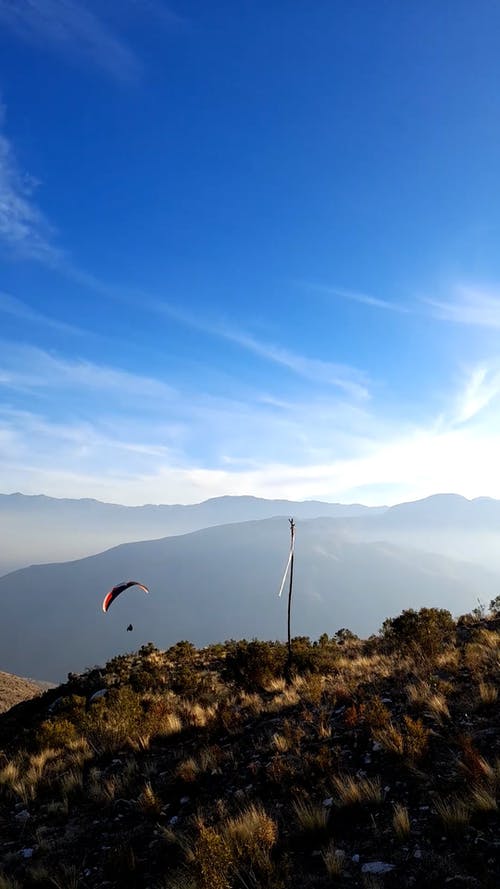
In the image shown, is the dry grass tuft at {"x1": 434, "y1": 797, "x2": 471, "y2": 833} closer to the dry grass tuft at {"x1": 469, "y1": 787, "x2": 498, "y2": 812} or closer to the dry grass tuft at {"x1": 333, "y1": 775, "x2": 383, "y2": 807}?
the dry grass tuft at {"x1": 469, "y1": 787, "x2": 498, "y2": 812}

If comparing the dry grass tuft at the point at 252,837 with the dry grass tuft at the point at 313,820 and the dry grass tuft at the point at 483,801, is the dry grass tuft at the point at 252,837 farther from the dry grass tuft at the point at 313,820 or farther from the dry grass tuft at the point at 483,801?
the dry grass tuft at the point at 483,801

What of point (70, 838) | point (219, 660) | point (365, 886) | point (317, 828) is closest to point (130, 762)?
point (70, 838)

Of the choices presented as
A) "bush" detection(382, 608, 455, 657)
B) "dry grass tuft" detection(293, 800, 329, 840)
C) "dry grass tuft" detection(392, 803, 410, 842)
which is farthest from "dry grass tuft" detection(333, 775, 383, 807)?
"bush" detection(382, 608, 455, 657)

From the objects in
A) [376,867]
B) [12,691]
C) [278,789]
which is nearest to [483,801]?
[376,867]

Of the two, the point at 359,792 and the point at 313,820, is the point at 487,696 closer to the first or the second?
the point at 359,792

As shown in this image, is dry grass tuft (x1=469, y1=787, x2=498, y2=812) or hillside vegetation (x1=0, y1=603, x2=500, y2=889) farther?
dry grass tuft (x1=469, y1=787, x2=498, y2=812)

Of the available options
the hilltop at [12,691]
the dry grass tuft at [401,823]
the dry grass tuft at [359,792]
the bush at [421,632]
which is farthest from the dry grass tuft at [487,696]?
the hilltop at [12,691]
